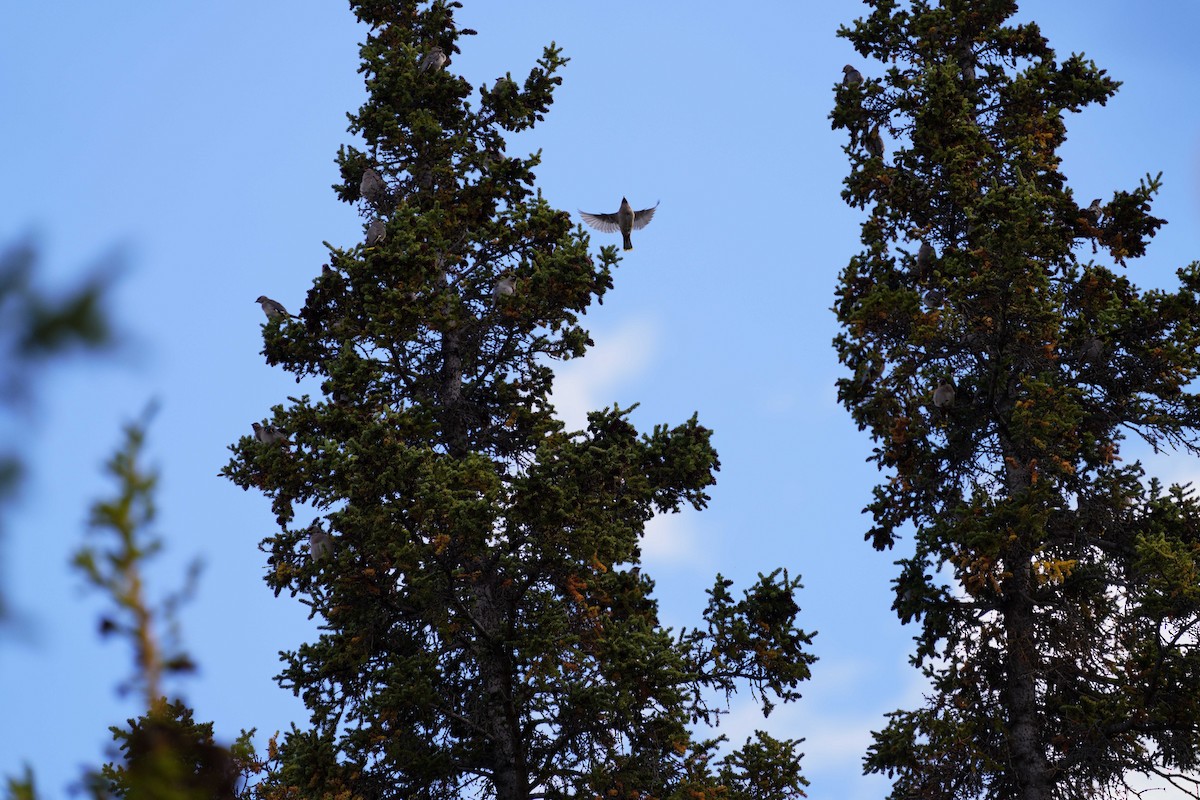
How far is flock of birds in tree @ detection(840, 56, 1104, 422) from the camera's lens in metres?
15.4

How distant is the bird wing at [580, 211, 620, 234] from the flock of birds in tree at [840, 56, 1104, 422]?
0.07 metres

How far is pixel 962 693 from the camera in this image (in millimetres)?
14484

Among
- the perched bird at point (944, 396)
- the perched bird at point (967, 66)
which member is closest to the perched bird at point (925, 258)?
the perched bird at point (944, 396)

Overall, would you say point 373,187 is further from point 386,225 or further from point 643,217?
point 643,217

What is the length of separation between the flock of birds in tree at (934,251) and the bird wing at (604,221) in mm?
69

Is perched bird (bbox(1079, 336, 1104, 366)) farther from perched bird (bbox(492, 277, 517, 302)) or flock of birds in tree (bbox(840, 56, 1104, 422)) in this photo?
perched bird (bbox(492, 277, 517, 302))

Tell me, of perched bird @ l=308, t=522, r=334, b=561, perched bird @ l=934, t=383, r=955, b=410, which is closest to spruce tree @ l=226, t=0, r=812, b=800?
perched bird @ l=308, t=522, r=334, b=561

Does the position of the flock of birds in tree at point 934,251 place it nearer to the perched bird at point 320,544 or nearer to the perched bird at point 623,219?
the perched bird at point 623,219

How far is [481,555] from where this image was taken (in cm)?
1269

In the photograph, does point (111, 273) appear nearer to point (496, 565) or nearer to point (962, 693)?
point (496, 565)

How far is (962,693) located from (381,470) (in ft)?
23.6

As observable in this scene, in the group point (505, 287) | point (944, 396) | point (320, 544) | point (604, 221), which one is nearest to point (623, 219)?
point (604, 221)

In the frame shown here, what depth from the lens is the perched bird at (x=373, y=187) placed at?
16.6m

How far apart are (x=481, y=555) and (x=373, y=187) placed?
6186 millimetres
